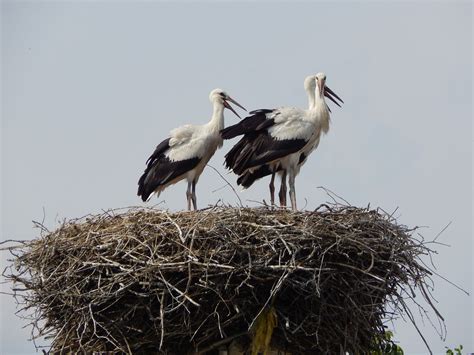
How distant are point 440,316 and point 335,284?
38.1 inches

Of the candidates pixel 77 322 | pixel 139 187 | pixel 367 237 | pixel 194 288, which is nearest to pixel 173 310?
pixel 194 288

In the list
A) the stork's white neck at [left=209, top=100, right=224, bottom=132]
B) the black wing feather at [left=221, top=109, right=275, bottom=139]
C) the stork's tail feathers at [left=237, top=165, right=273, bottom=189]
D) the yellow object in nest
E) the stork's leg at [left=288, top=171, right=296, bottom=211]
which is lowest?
the yellow object in nest

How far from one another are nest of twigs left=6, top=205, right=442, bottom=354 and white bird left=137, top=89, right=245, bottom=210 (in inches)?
84.2

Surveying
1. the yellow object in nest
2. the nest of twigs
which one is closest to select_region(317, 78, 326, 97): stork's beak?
the nest of twigs

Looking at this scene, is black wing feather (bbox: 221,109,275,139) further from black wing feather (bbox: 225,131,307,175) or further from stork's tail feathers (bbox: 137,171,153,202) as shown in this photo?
stork's tail feathers (bbox: 137,171,153,202)

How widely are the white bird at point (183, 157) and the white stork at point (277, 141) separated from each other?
15.3 inches

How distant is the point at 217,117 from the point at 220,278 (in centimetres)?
346

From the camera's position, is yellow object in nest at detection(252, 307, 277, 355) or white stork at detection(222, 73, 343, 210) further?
white stork at detection(222, 73, 343, 210)

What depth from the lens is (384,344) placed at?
10.9 meters

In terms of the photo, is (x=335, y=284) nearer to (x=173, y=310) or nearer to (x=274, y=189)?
(x=173, y=310)

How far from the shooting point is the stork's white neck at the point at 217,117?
12.8 m

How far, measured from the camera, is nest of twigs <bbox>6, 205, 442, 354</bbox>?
9.76 meters

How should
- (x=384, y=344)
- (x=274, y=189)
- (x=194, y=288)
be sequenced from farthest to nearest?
(x=274, y=189) < (x=384, y=344) < (x=194, y=288)

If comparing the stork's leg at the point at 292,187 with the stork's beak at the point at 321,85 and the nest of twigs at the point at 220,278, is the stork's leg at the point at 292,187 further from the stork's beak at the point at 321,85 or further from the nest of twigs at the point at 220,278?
the nest of twigs at the point at 220,278
